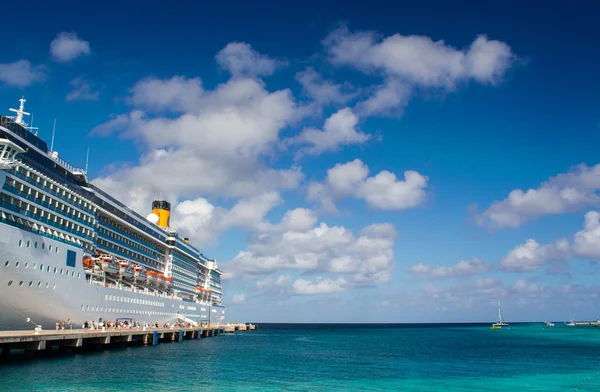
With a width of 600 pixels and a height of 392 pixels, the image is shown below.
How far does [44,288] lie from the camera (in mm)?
41188

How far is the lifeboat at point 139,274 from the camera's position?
6819cm

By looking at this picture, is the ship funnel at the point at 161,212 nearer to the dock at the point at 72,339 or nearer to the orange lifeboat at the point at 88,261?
the dock at the point at 72,339

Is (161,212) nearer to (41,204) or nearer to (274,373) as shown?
(41,204)

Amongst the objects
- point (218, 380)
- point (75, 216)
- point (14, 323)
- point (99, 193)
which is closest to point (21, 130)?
point (75, 216)

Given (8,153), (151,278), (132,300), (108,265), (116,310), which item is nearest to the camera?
(8,153)

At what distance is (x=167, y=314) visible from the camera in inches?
3275

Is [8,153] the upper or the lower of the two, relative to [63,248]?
upper

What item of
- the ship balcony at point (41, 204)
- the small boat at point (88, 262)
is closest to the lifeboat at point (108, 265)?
the small boat at point (88, 262)

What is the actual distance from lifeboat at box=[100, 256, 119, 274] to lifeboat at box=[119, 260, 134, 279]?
2.36 m

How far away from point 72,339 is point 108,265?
14272mm

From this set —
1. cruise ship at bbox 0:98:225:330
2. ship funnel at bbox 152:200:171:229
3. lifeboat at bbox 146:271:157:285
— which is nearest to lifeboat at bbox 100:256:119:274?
cruise ship at bbox 0:98:225:330

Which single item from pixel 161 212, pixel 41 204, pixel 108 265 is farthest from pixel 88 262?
pixel 161 212

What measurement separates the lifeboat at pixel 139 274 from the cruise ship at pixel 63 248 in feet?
0.44

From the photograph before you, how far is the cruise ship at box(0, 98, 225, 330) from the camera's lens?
3862cm
